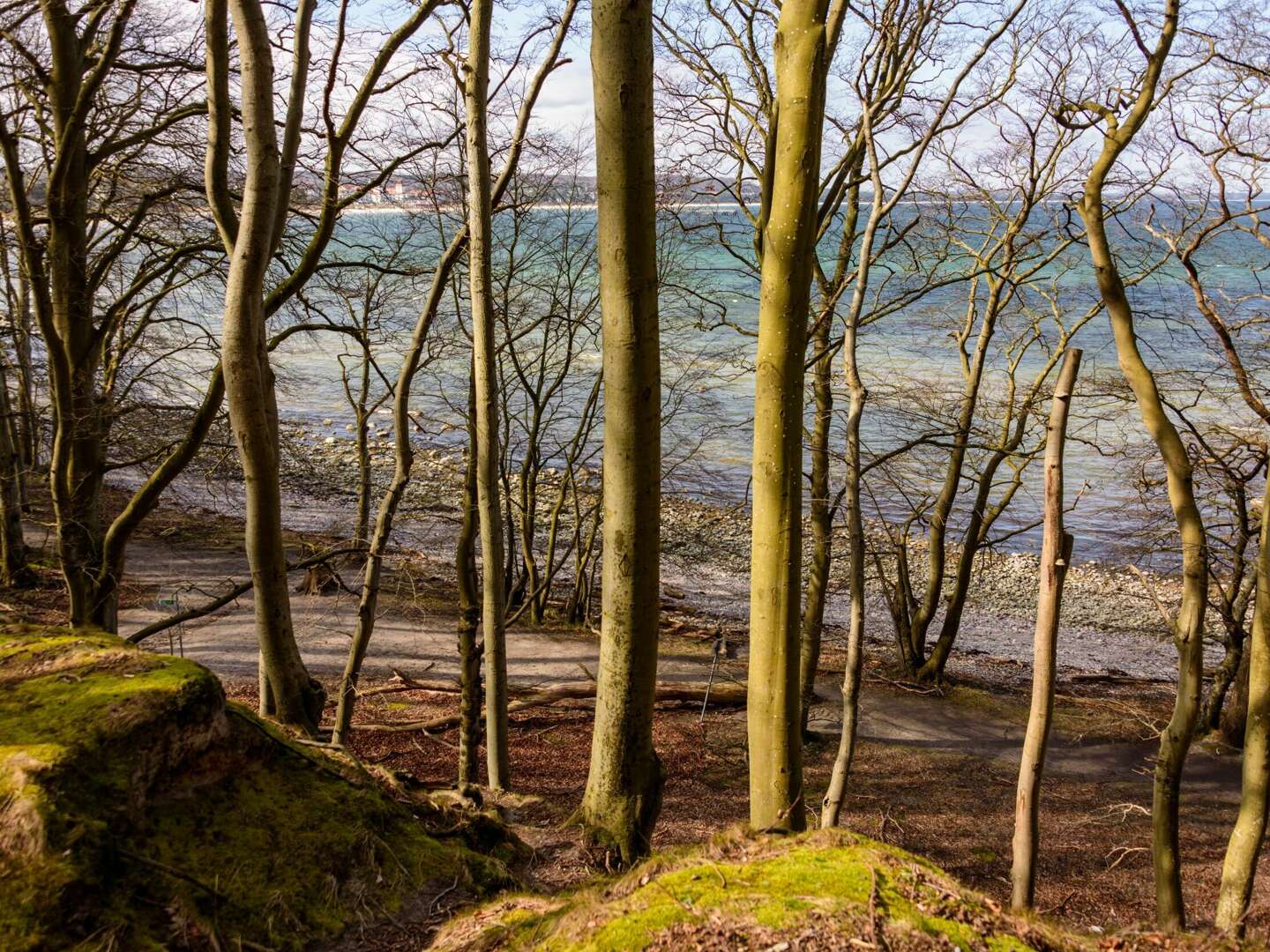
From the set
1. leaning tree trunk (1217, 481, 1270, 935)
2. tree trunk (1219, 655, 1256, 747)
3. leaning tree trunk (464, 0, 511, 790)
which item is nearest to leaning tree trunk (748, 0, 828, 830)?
leaning tree trunk (464, 0, 511, 790)

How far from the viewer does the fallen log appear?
990cm

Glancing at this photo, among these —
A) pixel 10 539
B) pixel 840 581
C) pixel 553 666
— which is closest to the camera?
pixel 553 666

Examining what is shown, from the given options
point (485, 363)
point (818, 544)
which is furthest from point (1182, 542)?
point (485, 363)

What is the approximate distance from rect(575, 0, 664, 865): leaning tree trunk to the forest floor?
1.29ft

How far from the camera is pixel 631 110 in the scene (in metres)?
3.92

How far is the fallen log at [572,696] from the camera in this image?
390 inches

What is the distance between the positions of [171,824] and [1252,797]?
21.1 feet

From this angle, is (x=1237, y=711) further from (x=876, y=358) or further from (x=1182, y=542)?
(x=876, y=358)

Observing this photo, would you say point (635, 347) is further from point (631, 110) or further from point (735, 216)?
point (735, 216)

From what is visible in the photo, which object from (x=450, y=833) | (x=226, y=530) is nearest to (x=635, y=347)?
(x=450, y=833)

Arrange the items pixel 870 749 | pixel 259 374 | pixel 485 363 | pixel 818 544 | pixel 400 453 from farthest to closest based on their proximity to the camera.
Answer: pixel 870 749
pixel 818 544
pixel 400 453
pixel 485 363
pixel 259 374

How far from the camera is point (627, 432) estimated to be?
165 inches

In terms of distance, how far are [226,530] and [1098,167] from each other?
1713 cm

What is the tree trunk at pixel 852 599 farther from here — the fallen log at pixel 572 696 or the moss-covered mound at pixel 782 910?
the fallen log at pixel 572 696
